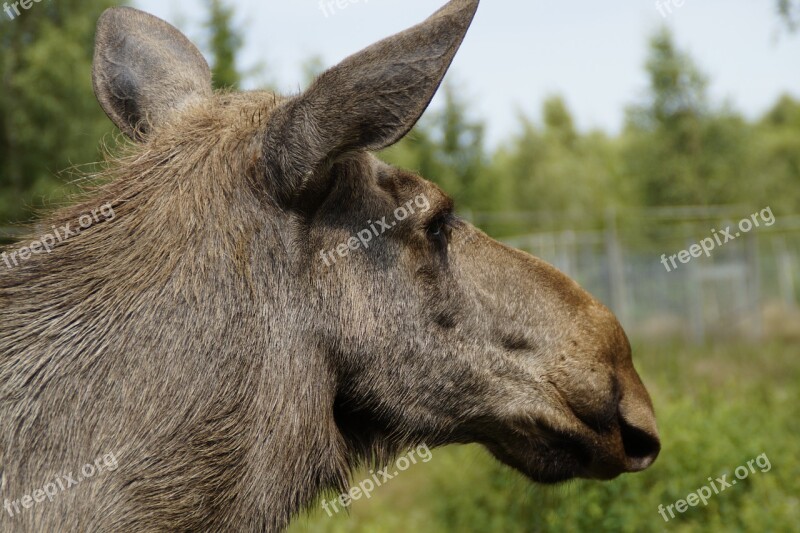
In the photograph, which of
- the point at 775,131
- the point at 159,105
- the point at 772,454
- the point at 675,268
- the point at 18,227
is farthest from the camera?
the point at 775,131

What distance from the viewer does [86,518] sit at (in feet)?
7.14

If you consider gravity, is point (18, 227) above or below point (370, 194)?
above

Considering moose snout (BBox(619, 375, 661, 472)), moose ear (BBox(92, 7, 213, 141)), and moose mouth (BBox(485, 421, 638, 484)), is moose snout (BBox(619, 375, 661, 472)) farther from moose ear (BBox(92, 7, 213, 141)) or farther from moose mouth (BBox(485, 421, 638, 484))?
moose ear (BBox(92, 7, 213, 141))

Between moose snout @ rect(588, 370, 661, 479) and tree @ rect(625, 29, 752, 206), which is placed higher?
moose snout @ rect(588, 370, 661, 479)

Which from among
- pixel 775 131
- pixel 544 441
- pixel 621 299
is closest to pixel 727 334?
pixel 621 299

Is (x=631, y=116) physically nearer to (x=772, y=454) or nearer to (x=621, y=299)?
(x=621, y=299)

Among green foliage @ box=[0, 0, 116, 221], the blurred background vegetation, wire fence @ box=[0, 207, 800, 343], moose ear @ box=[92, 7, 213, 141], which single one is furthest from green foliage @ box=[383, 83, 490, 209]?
moose ear @ box=[92, 7, 213, 141]

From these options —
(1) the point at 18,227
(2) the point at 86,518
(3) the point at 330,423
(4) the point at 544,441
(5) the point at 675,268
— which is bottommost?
(5) the point at 675,268

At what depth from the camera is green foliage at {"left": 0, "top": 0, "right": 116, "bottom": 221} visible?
1335cm

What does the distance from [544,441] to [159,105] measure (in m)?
1.86

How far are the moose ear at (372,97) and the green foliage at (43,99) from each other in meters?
11.5

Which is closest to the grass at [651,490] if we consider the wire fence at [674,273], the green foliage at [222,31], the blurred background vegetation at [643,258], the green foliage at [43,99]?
the blurred background vegetation at [643,258]

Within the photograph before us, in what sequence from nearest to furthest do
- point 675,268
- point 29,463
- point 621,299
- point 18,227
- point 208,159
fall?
point 29,463 → point 208,159 → point 18,227 → point 621,299 → point 675,268

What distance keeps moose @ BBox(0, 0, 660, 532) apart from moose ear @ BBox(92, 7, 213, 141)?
0.27 metres
